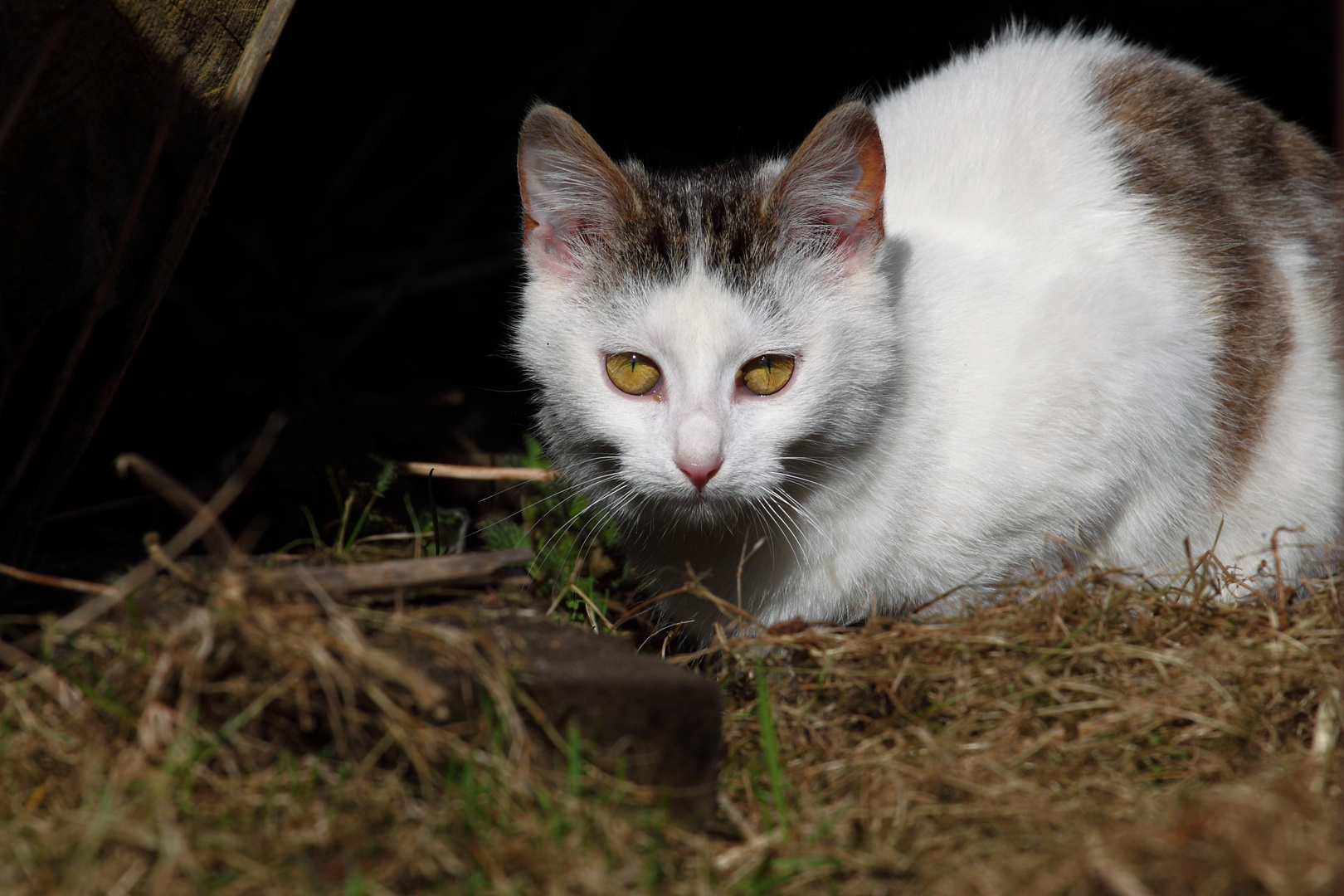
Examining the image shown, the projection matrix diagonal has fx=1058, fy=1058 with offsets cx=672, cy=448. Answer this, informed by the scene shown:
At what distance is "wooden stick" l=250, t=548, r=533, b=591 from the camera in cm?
172

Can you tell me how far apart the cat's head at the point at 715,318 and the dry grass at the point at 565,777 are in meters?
0.47

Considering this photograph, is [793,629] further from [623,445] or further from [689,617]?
[623,445]

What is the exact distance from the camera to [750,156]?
2840 mm

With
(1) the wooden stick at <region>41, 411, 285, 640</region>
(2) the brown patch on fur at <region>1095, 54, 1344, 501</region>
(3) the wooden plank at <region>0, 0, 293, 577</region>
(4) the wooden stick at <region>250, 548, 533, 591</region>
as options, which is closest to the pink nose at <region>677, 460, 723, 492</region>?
(4) the wooden stick at <region>250, 548, 533, 591</region>

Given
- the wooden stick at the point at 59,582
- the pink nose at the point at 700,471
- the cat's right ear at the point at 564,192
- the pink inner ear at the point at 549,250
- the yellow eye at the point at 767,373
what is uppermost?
the cat's right ear at the point at 564,192

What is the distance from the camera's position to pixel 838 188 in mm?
2328

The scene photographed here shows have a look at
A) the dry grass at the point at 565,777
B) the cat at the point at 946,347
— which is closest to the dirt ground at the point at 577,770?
the dry grass at the point at 565,777

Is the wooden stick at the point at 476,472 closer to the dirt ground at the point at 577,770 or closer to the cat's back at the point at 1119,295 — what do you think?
the dirt ground at the point at 577,770

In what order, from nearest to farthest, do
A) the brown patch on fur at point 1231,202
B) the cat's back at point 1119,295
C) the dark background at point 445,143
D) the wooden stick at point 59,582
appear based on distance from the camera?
the wooden stick at point 59,582
the cat's back at point 1119,295
the brown patch on fur at point 1231,202
the dark background at point 445,143

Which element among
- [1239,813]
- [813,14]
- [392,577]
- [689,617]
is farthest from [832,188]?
[813,14]

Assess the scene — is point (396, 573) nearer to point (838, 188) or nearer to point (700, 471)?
point (700, 471)

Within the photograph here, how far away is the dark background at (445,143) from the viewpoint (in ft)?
13.6

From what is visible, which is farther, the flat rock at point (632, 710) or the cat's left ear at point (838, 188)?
the cat's left ear at point (838, 188)

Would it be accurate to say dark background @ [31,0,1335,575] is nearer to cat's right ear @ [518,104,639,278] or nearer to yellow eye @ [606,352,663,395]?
cat's right ear @ [518,104,639,278]
